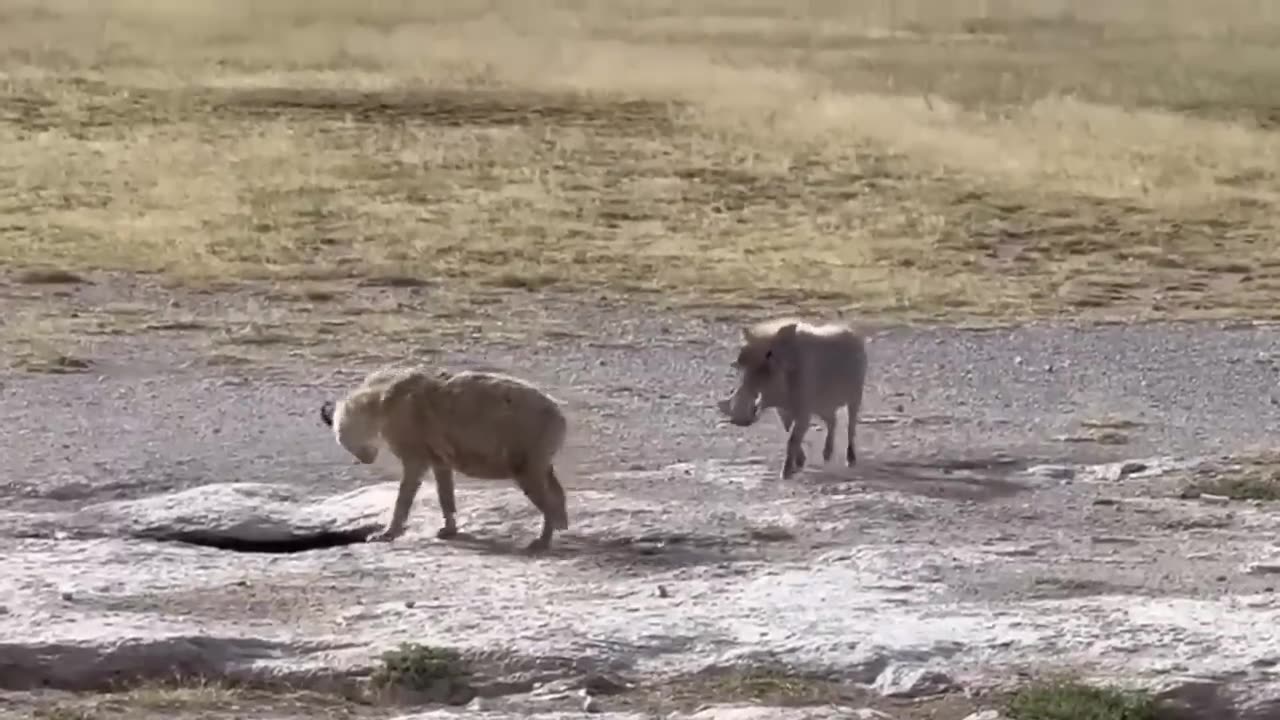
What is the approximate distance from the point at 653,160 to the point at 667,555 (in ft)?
66.3

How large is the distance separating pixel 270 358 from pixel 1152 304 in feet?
28.1

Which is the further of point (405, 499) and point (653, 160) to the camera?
point (653, 160)

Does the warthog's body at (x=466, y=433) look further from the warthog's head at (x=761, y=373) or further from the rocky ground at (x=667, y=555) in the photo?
the warthog's head at (x=761, y=373)

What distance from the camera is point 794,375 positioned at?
38.4 feet

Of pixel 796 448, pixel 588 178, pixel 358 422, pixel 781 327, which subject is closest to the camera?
Answer: pixel 358 422

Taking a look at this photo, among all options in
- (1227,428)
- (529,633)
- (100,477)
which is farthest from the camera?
(1227,428)

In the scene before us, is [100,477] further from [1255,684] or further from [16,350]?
[1255,684]

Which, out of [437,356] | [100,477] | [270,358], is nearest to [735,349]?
[437,356]

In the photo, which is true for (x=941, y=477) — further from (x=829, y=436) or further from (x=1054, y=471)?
(x=829, y=436)

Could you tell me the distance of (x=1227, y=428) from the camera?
45.2 ft

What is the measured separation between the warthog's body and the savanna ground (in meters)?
6.93

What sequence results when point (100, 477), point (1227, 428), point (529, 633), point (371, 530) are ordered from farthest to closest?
point (1227, 428) < point (100, 477) < point (371, 530) < point (529, 633)

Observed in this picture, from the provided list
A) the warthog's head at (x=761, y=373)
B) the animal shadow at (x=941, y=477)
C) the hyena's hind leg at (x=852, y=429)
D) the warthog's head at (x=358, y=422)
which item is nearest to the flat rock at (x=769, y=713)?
the warthog's head at (x=358, y=422)

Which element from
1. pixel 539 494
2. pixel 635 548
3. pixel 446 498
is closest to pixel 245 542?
pixel 446 498
